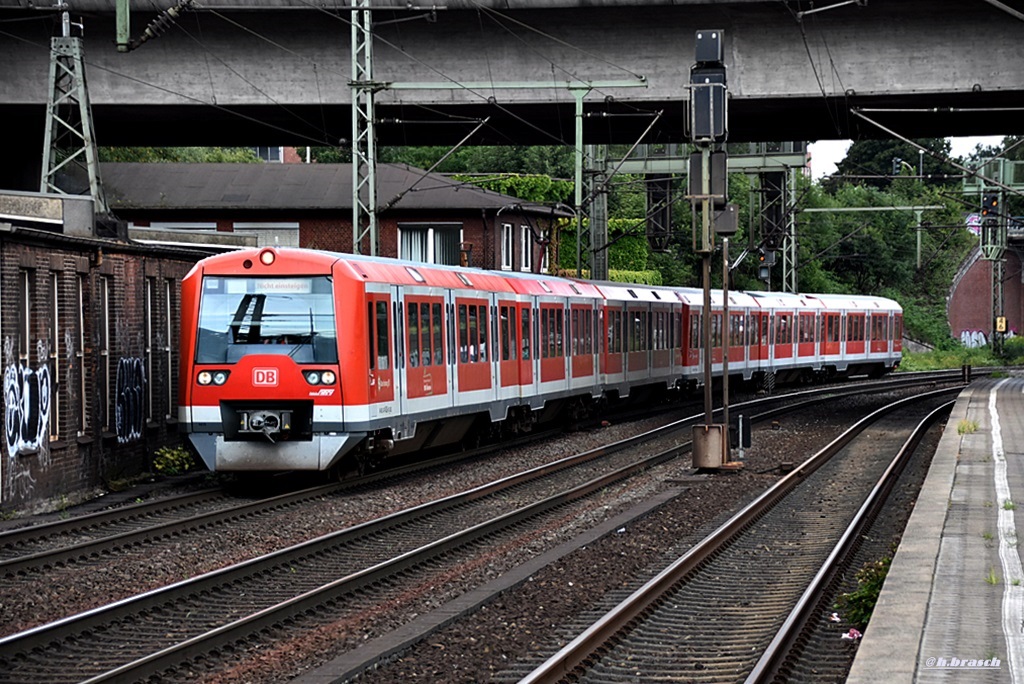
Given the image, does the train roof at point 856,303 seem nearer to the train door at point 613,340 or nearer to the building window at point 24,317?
the train door at point 613,340

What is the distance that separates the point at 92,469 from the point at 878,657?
12.5 m

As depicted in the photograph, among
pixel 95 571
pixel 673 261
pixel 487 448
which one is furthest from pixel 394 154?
pixel 95 571

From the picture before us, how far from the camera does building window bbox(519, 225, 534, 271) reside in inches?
2083

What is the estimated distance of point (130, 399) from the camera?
1966 centimetres

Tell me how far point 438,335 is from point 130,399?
4.10 metres

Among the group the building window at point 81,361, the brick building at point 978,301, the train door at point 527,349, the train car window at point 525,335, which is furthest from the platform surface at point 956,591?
the brick building at point 978,301

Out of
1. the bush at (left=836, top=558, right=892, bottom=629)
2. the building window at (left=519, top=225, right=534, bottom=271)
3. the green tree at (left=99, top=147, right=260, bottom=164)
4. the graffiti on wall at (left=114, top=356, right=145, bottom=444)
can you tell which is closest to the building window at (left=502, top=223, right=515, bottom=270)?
the building window at (left=519, top=225, right=534, bottom=271)

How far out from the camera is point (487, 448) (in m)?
24.1

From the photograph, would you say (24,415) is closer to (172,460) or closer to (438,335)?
(172,460)

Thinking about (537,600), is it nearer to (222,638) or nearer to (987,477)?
(222,638)

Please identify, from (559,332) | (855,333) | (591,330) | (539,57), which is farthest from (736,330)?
(855,333)

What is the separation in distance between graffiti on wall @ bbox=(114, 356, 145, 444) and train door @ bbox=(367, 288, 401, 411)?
344 cm

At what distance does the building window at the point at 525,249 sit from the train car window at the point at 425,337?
3231 cm

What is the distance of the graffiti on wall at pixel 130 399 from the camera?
1927cm
